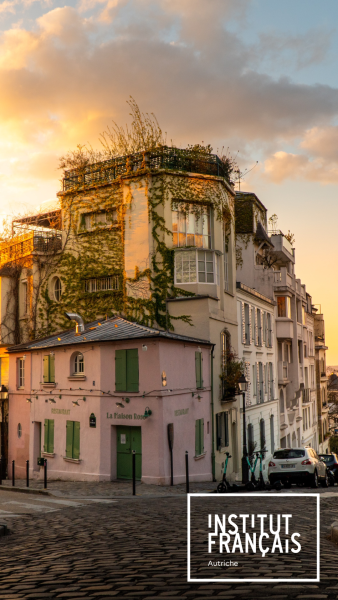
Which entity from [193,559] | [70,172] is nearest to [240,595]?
[193,559]

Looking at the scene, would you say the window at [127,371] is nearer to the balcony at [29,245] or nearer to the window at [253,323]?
the balcony at [29,245]

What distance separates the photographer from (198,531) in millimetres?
8648

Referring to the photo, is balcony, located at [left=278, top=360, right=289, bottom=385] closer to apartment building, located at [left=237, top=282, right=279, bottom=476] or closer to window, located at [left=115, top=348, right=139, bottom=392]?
apartment building, located at [left=237, top=282, right=279, bottom=476]

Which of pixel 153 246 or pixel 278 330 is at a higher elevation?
pixel 153 246

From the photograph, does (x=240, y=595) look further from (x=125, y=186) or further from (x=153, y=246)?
(x=125, y=186)

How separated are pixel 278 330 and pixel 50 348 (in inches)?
884

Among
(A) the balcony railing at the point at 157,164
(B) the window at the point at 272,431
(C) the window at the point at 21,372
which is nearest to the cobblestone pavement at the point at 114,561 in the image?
(C) the window at the point at 21,372

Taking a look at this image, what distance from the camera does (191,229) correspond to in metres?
27.7

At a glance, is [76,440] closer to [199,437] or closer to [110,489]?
[110,489]

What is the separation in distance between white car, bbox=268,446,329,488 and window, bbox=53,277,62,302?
50.2 feet

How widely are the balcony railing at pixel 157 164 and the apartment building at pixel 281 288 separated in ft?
27.6

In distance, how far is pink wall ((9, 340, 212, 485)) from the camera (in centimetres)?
2041

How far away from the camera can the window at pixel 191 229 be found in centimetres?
2736

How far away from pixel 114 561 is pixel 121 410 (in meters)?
14.3
